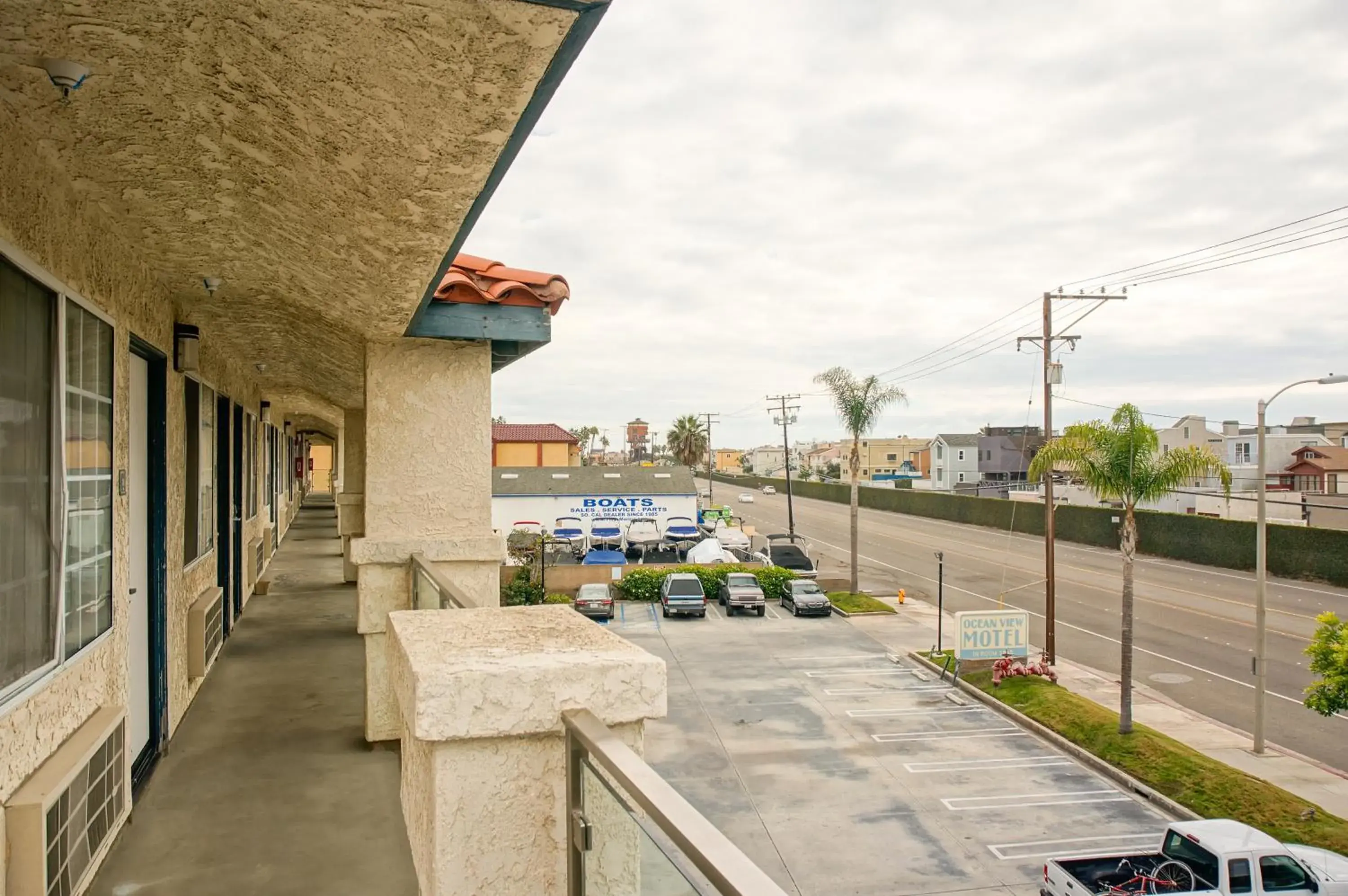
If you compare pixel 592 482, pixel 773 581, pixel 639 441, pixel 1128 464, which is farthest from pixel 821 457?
pixel 1128 464

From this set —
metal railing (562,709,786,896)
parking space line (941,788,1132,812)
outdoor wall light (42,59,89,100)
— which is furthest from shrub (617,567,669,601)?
metal railing (562,709,786,896)

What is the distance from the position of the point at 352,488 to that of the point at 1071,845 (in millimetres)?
12415

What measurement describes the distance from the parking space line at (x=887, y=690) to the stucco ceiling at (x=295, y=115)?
59.9ft

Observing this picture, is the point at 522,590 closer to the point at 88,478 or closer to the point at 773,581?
the point at 773,581

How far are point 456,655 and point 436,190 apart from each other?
1.57m

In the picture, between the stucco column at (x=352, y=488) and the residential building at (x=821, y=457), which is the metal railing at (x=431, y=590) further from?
the residential building at (x=821, y=457)

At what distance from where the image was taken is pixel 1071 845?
1327cm

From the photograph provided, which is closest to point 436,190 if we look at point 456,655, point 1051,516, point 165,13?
point 165,13

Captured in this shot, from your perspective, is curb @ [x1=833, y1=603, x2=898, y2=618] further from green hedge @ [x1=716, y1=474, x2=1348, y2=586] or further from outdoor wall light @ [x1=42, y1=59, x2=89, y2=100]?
outdoor wall light @ [x1=42, y1=59, x2=89, y2=100]

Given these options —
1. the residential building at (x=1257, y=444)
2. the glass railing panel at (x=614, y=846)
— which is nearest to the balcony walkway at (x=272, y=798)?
the glass railing panel at (x=614, y=846)

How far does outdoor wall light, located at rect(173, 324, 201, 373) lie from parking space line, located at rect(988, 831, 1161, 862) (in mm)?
11730

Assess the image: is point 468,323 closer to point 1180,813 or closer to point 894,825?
point 894,825

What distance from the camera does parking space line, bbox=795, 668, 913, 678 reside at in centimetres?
2295

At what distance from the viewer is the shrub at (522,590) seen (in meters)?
29.2
